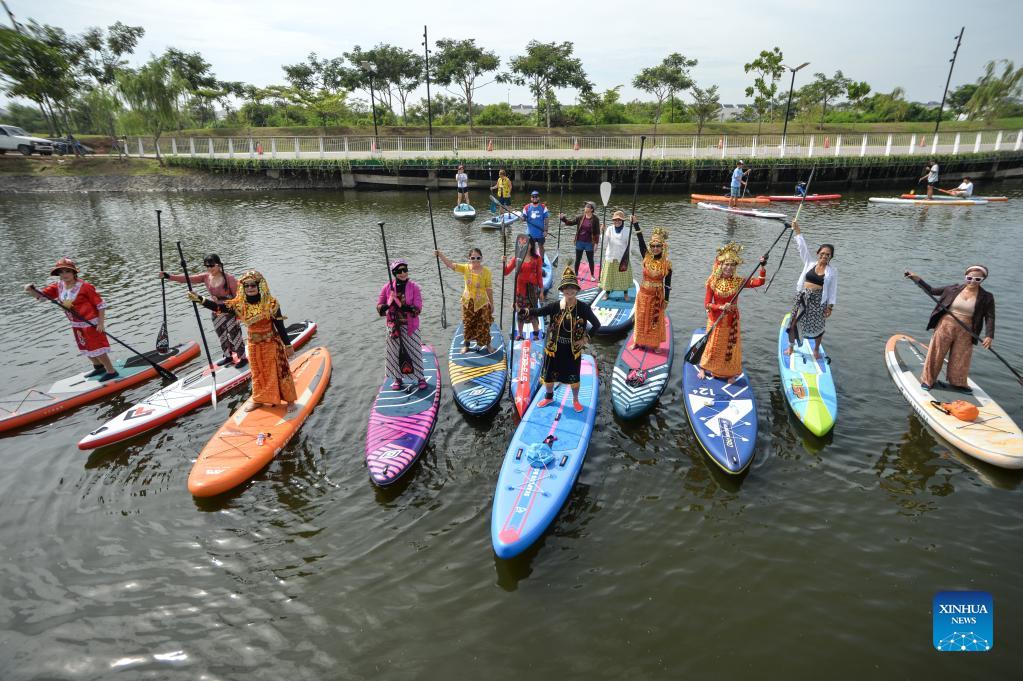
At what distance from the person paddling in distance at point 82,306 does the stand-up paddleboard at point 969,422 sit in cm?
1392

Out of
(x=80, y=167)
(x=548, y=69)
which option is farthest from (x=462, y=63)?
(x=80, y=167)

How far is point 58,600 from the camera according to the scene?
543cm

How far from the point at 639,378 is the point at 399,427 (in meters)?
4.14

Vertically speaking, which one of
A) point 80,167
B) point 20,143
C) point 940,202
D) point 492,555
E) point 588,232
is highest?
point 20,143

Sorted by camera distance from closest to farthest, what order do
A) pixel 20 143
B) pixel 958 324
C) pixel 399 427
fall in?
1. pixel 399 427
2. pixel 958 324
3. pixel 20 143

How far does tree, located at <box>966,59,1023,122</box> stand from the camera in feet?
176

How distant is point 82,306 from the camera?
8.68m

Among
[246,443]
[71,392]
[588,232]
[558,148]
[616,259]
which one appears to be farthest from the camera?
[558,148]

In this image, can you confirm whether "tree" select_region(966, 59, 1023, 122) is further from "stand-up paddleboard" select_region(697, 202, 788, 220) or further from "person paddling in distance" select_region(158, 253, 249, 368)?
"person paddling in distance" select_region(158, 253, 249, 368)

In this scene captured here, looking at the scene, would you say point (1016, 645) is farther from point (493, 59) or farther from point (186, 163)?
point (493, 59)

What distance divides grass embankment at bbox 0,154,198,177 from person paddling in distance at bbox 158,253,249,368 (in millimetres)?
32267

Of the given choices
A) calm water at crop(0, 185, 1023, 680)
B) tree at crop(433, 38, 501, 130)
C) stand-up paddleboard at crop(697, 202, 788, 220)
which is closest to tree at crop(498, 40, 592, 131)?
tree at crop(433, 38, 501, 130)

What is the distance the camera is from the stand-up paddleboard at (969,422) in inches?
271

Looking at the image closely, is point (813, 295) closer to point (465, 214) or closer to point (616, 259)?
point (616, 259)
